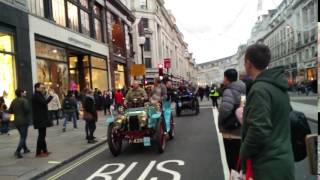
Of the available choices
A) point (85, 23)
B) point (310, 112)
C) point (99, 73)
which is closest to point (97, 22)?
point (85, 23)

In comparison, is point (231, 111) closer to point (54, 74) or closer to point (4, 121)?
point (4, 121)

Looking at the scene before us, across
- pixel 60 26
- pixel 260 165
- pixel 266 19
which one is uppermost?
pixel 266 19

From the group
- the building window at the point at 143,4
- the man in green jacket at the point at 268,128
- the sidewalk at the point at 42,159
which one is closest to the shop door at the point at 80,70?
the sidewalk at the point at 42,159

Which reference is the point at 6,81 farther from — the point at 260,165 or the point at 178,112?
the point at 260,165

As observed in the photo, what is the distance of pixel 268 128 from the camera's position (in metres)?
3.29

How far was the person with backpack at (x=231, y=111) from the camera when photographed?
20.1ft

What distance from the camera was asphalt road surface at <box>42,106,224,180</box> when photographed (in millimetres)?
8538

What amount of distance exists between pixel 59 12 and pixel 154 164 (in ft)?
61.8

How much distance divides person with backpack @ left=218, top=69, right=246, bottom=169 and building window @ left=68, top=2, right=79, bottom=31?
76.4 feet

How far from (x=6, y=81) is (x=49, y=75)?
5.06 m

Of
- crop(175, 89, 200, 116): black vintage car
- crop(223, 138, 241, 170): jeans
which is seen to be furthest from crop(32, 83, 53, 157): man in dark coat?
crop(175, 89, 200, 116): black vintage car

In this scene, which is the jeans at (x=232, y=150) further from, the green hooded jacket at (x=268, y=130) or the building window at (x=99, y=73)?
the building window at (x=99, y=73)

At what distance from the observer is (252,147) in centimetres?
334

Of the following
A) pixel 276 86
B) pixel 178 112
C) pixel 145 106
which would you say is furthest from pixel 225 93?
pixel 178 112
